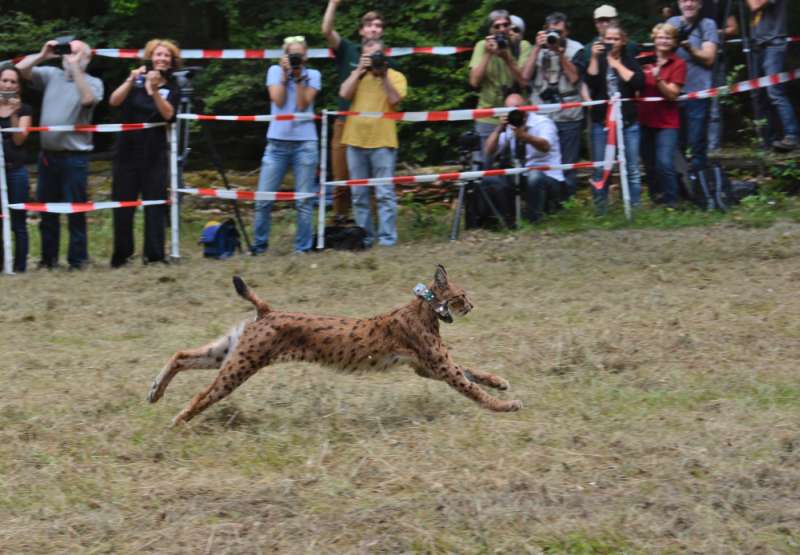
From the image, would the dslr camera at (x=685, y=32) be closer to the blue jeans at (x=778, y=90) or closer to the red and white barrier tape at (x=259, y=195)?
the blue jeans at (x=778, y=90)

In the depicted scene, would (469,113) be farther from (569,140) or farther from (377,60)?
(569,140)

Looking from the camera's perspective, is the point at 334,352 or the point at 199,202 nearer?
the point at 334,352

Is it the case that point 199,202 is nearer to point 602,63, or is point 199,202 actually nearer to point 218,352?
point 602,63

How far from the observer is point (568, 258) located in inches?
464

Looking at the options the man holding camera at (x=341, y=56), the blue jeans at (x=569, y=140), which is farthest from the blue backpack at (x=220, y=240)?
the blue jeans at (x=569, y=140)

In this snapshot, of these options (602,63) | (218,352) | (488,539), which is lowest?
(488,539)

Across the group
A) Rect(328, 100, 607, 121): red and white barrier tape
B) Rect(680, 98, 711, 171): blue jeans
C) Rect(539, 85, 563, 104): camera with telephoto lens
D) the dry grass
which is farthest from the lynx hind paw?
Rect(680, 98, 711, 171): blue jeans

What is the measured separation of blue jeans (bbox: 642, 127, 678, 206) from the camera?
1350 centimetres

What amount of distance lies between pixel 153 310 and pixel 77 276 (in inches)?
68.7

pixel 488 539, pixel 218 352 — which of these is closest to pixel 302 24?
pixel 218 352

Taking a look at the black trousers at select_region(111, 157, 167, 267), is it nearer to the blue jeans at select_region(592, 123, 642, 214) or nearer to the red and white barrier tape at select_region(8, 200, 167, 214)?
the red and white barrier tape at select_region(8, 200, 167, 214)

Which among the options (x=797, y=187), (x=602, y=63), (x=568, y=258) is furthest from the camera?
(x=797, y=187)

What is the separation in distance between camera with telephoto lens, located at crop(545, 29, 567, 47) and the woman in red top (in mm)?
983

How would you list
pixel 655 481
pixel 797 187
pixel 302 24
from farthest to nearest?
1. pixel 302 24
2. pixel 797 187
3. pixel 655 481
